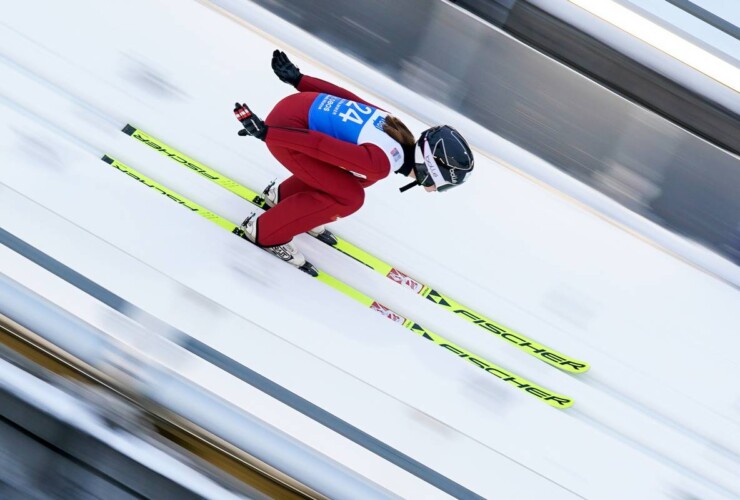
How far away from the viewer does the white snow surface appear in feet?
9.54

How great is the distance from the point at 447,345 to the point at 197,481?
1.47 m

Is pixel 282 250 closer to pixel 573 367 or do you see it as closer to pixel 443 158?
pixel 443 158

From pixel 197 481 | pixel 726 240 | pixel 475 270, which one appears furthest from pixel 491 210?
pixel 197 481

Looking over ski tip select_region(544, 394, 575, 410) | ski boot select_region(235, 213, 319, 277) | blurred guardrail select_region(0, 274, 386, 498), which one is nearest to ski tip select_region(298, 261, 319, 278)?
ski boot select_region(235, 213, 319, 277)

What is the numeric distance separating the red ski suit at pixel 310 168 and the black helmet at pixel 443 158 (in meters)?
0.15

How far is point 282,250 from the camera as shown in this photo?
313cm

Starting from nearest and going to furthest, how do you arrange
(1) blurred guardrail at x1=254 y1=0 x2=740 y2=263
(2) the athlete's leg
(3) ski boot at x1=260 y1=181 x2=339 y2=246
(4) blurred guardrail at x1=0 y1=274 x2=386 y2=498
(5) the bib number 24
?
1. (4) blurred guardrail at x1=0 y1=274 x2=386 y2=498
2. (5) the bib number 24
3. (2) the athlete's leg
4. (3) ski boot at x1=260 y1=181 x2=339 y2=246
5. (1) blurred guardrail at x1=254 y1=0 x2=740 y2=263

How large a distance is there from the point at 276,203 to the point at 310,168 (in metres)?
0.47

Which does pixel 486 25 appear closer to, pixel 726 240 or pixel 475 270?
pixel 475 270

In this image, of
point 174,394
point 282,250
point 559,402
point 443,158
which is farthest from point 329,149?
point 559,402

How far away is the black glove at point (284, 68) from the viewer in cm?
284

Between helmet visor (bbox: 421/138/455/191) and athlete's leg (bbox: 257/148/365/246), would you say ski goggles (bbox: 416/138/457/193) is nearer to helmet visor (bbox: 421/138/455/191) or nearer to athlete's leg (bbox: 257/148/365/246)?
helmet visor (bbox: 421/138/455/191)

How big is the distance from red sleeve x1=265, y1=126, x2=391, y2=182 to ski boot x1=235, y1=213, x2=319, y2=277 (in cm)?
58

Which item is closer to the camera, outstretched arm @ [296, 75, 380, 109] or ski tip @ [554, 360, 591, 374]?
outstretched arm @ [296, 75, 380, 109]
